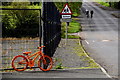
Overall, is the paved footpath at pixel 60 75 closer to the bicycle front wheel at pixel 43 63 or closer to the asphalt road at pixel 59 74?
the asphalt road at pixel 59 74

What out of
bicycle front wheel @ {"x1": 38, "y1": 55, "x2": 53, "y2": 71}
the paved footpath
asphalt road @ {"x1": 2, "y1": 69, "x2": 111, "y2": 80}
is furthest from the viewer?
bicycle front wheel @ {"x1": 38, "y1": 55, "x2": 53, "y2": 71}

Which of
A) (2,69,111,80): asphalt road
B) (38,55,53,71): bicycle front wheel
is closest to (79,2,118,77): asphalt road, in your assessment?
(2,69,111,80): asphalt road

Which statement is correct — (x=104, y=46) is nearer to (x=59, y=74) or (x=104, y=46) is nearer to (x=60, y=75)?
(x=59, y=74)

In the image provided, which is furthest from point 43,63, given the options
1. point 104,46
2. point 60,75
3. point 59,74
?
point 104,46

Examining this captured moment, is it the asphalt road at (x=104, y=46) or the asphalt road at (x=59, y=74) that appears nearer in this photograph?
the asphalt road at (x=59, y=74)

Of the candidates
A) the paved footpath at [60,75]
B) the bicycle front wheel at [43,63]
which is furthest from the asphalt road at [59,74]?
the bicycle front wheel at [43,63]

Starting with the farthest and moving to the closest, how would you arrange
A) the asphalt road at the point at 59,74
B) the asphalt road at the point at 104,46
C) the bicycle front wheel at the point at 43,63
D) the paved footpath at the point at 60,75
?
the asphalt road at the point at 104,46, the bicycle front wheel at the point at 43,63, the asphalt road at the point at 59,74, the paved footpath at the point at 60,75

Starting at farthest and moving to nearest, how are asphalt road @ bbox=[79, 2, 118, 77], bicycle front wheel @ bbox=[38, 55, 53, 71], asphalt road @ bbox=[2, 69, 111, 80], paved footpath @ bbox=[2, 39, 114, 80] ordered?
asphalt road @ bbox=[79, 2, 118, 77] → bicycle front wheel @ bbox=[38, 55, 53, 71] → asphalt road @ bbox=[2, 69, 111, 80] → paved footpath @ bbox=[2, 39, 114, 80]

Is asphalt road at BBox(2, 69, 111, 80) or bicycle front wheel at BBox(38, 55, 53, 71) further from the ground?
bicycle front wheel at BBox(38, 55, 53, 71)

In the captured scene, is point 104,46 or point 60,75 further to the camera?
point 104,46

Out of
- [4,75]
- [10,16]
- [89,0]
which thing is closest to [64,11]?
[10,16]

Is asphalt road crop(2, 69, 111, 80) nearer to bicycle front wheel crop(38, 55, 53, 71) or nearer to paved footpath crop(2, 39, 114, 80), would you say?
paved footpath crop(2, 39, 114, 80)

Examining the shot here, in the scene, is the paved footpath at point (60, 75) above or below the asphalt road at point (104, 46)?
below

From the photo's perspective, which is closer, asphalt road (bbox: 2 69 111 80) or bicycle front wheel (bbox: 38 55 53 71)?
asphalt road (bbox: 2 69 111 80)
